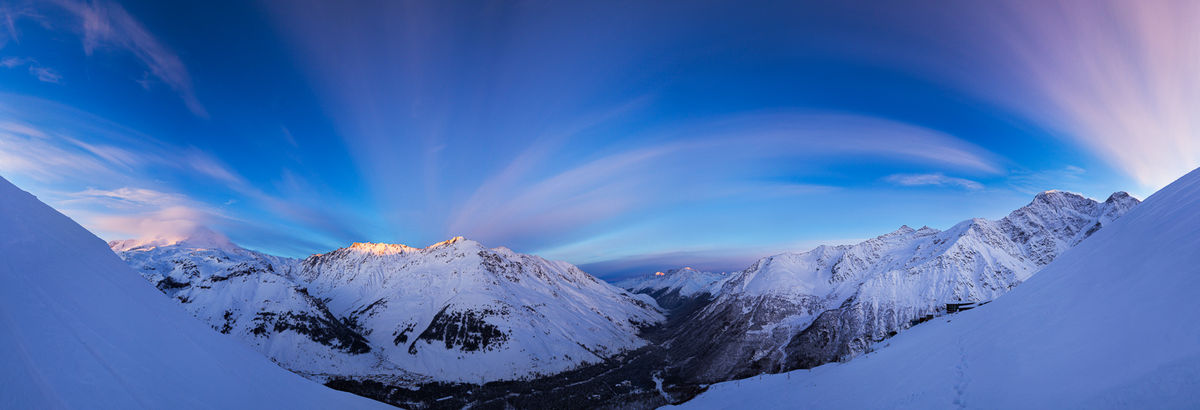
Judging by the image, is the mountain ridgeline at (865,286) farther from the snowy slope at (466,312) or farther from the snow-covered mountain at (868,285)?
the snowy slope at (466,312)

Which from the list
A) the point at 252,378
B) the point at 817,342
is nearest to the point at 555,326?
the point at 817,342

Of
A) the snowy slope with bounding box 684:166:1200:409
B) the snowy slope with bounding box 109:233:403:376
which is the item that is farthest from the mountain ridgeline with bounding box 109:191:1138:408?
the snowy slope with bounding box 684:166:1200:409

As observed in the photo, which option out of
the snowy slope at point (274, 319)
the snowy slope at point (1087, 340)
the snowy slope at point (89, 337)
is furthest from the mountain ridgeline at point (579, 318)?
the snowy slope at point (89, 337)

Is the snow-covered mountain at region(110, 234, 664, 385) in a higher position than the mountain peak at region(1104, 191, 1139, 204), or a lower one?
lower

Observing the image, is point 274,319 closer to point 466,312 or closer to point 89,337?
point 466,312

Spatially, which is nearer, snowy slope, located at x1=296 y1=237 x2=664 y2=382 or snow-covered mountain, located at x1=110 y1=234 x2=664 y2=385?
snow-covered mountain, located at x1=110 y1=234 x2=664 y2=385

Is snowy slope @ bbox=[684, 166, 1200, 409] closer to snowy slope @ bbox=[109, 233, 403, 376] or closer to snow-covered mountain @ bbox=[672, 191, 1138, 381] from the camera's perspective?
snow-covered mountain @ bbox=[672, 191, 1138, 381]

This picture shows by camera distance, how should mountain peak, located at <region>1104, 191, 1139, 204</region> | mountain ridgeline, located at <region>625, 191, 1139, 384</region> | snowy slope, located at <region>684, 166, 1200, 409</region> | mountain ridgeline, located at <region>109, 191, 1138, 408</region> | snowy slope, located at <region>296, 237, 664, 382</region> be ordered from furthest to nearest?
mountain peak, located at <region>1104, 191, 1139, 204</region>, snowy slope, located at <region>296, 237, 664, 382</region>, mountain ridgeline, located at <region>625, 191, 1139, 384</region>, mountain ridgeline, located at <region>109, 191, 1138, 408</region>, snowy slope, located at <region>684, 166, 1200, 409</region>
